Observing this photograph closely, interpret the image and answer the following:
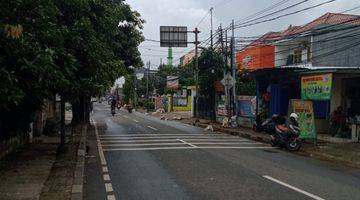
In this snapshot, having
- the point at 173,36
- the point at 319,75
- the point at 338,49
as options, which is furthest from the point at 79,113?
the point at 338,49

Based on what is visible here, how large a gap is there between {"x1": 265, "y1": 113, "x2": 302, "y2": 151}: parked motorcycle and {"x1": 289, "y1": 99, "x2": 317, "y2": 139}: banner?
960 millimetres

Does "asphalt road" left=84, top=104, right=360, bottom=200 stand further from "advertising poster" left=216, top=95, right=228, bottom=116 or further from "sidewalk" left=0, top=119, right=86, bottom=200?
"advertising poster" left=216, top=95, right=228, bottom=116

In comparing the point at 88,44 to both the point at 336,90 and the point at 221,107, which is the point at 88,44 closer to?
the point at 336,90

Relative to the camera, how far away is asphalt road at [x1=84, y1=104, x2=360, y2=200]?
11.0 meters

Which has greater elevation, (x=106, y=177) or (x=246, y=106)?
(x=246, y=106)

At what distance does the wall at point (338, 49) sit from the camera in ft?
134

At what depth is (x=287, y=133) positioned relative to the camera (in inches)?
830

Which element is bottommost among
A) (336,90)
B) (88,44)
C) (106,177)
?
(106,177)

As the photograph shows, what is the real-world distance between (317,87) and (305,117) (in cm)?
156

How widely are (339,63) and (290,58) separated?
6778mm

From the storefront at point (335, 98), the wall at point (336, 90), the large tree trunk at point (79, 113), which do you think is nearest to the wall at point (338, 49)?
the storefront at point (335, 98)

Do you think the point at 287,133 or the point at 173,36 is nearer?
the point at 287,133

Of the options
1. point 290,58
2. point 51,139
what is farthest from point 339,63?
point 51,139

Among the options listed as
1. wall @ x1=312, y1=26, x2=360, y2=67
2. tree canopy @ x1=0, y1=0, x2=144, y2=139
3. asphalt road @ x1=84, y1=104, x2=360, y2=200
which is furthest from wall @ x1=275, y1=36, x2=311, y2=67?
tree canopy @ x1=0, y1=0, x2=144, y2=139
